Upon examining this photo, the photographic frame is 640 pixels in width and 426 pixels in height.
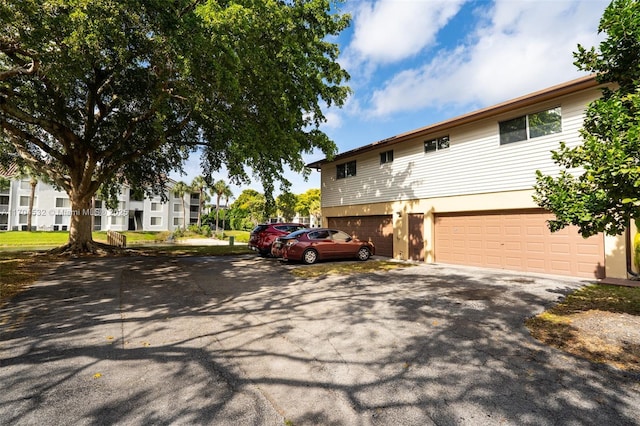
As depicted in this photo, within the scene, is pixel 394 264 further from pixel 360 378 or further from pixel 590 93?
pixel 360 378

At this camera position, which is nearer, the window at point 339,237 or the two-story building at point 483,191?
the two-story building at point 483,191

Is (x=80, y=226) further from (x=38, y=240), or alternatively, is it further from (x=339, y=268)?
(x=38, y=240)

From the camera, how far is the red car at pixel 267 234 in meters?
16.2

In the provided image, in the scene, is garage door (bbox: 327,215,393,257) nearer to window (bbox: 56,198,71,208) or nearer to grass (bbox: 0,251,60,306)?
grass (bbox: 0,251,60,306)

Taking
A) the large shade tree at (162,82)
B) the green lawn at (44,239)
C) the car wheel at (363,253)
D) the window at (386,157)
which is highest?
the large shade tree at (162,82)

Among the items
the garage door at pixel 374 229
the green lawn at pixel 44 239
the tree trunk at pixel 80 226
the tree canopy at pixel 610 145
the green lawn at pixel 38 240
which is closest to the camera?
the tree canopy at pixel 610 145

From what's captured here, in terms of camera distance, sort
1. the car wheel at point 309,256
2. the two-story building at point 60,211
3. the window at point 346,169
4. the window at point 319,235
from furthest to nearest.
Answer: the two-story building at point 60,211
the window at point 346,169
the window at point 319,235
the car wheel at point 309,256

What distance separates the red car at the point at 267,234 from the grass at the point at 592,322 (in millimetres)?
12167

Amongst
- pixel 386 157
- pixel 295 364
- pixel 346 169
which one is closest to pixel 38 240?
pixel 346 169

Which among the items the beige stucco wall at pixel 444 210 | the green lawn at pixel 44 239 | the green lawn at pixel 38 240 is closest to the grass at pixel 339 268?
the beige stucco wall at pixel 444 210

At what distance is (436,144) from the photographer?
13820 millimetres

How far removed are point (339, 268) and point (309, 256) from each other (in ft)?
5.88

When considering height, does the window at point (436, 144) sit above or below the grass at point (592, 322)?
above

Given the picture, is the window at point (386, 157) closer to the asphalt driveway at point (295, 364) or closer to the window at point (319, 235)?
the window at point (319, 235)
